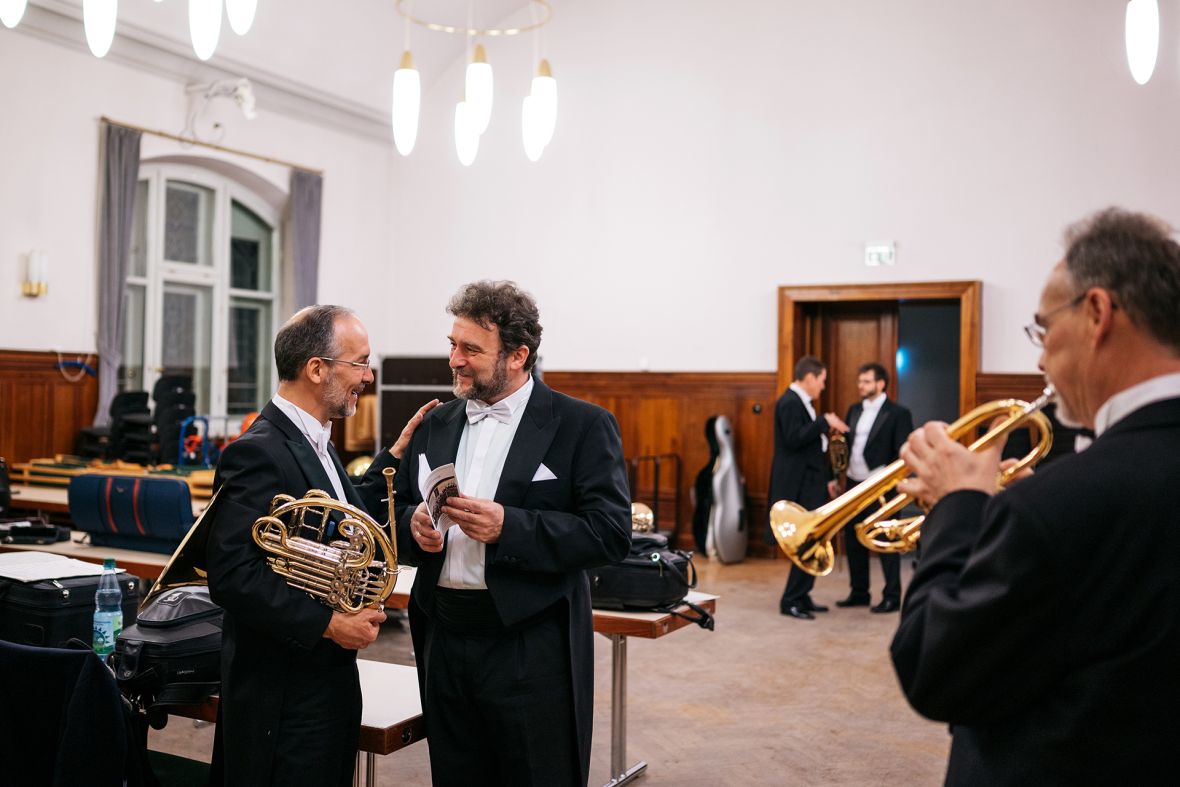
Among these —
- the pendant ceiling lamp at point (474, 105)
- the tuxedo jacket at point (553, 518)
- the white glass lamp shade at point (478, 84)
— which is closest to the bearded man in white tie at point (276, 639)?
the tuxedo jacket at point (553, 518)

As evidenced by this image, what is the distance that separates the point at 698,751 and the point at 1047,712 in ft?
11.0

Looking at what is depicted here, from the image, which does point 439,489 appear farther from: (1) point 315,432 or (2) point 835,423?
(2) point 835,423

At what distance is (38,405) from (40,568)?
5979 millimetres

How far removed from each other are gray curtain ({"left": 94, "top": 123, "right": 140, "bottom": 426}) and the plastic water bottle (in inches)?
249

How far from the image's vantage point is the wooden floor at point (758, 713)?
4301 millimetres

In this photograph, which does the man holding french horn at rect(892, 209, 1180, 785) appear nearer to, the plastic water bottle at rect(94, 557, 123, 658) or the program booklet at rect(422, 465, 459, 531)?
the program booklet at rect(422, 465, 459, 531)

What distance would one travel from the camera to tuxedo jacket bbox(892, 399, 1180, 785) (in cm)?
131

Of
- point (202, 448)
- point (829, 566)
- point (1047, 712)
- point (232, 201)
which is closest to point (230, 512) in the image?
point (829, 566)

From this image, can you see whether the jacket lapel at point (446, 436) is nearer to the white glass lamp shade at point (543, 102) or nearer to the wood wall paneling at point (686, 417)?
the white glass lamp shade at point (543, 102)

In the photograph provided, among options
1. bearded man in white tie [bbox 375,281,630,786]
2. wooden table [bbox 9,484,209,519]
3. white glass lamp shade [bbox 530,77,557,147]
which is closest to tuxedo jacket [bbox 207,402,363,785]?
bearded man in white tie [bbox 375,281,630,786]

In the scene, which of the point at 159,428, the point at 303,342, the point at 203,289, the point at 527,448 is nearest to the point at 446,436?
the point at 527,448

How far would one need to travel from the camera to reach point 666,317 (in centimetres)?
1047

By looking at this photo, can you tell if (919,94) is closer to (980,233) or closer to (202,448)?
(980,233)

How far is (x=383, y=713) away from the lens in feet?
9.05
